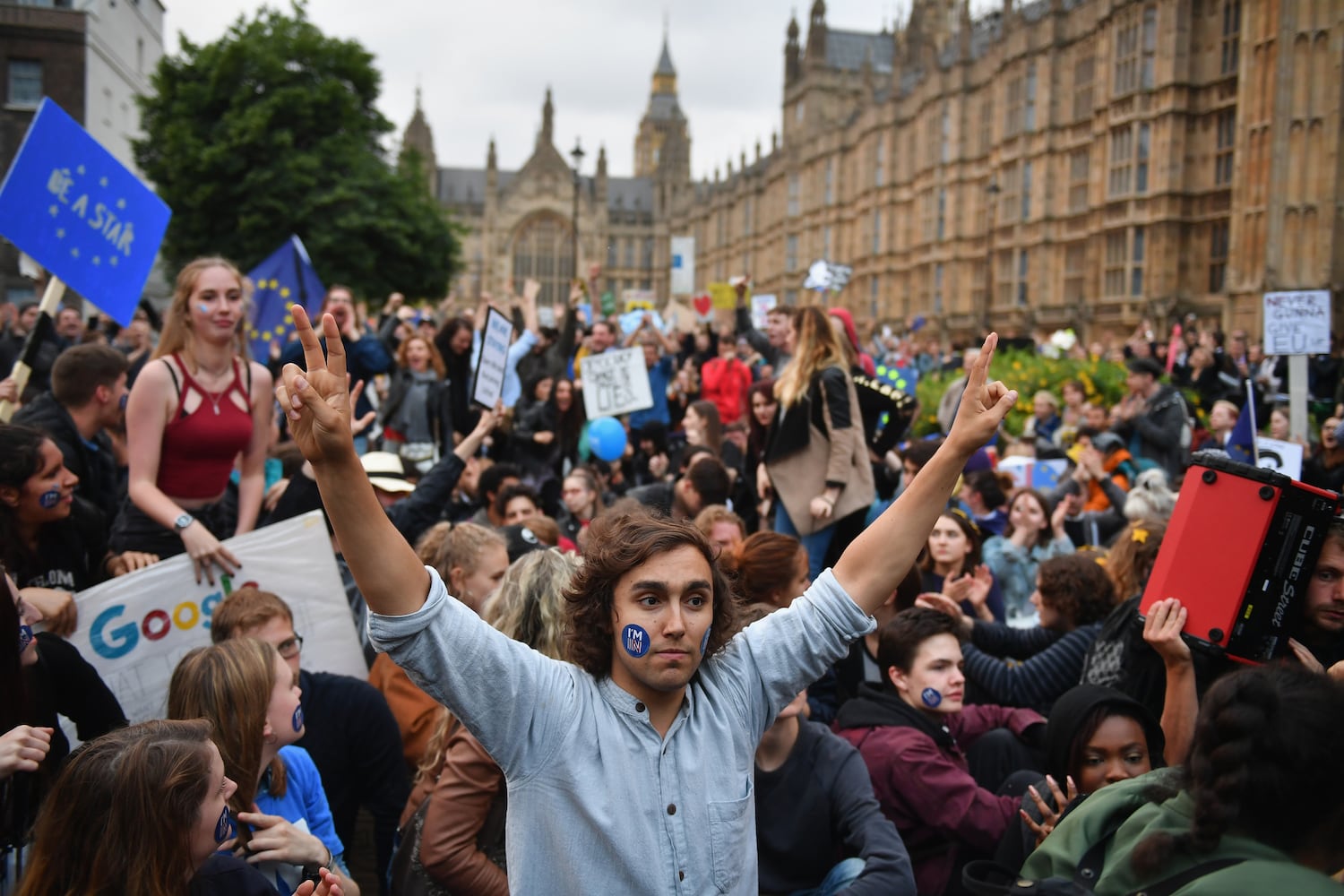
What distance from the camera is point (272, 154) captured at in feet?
112

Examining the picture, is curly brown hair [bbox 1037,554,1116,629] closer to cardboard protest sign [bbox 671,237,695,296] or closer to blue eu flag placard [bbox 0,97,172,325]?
blue eu flag placard [bbox 0,97,172,325]

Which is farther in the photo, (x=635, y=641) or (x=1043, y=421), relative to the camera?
(x=1043, y=421)

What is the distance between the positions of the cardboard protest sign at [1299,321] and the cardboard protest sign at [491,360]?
6.32m

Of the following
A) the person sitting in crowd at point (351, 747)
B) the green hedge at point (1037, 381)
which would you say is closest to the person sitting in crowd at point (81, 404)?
the person sitting in crowd at point (351, 747)

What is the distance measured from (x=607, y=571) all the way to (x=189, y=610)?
2.81m

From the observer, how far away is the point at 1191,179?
2739cm

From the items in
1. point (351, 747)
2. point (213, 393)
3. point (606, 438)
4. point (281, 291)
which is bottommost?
point (351, 747)

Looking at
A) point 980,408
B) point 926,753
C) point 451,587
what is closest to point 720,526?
point 451,587

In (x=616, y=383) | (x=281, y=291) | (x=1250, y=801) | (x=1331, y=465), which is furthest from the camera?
(x=281, y=291)

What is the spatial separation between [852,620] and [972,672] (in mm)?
2524

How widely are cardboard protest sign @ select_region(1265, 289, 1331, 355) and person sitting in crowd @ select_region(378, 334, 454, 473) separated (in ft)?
22.4

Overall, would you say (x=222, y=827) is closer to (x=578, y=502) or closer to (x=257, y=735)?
(x=257, y=735)

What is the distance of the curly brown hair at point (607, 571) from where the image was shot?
7.25 ft

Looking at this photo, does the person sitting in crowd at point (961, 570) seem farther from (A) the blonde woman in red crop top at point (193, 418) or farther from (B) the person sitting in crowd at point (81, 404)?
(B) the person sitting in crowd at point (81, 404)
